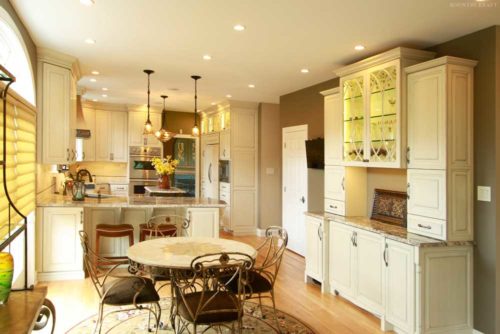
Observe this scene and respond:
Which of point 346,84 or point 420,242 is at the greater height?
point 346,84

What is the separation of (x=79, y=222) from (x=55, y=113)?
139cm

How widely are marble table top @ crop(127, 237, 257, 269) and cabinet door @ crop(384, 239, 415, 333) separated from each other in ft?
4.16

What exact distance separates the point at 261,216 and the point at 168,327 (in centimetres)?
447

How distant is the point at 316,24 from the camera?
3357 millimetres

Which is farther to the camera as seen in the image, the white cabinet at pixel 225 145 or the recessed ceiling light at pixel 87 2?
the white cabinet at pixel 225 145

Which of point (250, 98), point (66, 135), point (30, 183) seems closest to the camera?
point (30, 183)

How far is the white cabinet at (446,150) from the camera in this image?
10.6 ft

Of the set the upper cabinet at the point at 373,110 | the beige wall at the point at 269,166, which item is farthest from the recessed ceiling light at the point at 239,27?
the beige wall at the point at 269,166

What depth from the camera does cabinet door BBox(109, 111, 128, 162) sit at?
8641mm

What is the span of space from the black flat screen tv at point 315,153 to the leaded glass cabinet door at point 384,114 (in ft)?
4.74

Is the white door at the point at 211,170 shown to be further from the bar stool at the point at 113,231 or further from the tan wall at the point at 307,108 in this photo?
the bar stool at the point at 113,231

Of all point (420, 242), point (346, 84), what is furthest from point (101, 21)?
point (420, 242)

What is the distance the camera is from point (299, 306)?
4004 millimetres

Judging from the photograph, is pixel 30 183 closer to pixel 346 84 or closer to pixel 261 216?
pixel 346 84
